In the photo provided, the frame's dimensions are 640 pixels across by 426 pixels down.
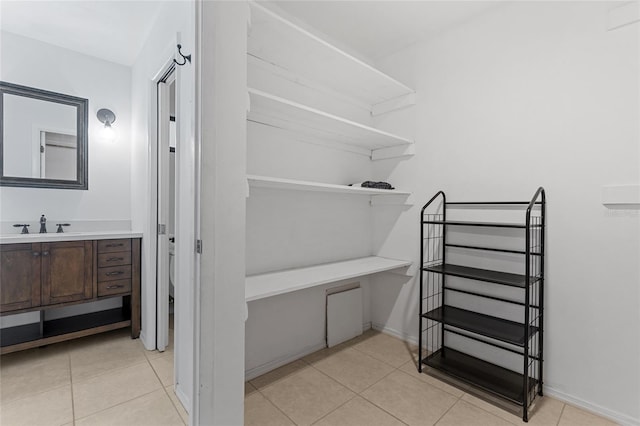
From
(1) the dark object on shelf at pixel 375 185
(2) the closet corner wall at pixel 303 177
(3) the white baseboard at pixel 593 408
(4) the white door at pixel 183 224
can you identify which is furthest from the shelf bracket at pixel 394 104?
(3) the white baseboard at pixel 593 408

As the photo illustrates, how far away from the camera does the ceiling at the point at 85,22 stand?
6.81 ft

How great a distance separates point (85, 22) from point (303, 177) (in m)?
2.06

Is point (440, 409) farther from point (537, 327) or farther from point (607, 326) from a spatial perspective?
point (607, 326)

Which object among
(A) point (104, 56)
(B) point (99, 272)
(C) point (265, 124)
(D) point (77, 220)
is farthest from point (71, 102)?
(C) point (265, 124)

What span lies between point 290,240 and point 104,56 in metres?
2.55

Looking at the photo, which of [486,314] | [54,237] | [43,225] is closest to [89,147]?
[43,225]

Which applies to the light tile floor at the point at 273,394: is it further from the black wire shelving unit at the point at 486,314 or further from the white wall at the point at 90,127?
the white wall at the point at 90,127

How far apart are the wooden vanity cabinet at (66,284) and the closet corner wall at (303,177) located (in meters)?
1.30

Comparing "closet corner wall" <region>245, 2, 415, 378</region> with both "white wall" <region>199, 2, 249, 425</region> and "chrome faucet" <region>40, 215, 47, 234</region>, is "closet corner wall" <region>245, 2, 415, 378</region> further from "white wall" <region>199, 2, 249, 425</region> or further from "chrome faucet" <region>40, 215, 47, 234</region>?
"chrome faucet" <region>40, 215, 47, 234</region>

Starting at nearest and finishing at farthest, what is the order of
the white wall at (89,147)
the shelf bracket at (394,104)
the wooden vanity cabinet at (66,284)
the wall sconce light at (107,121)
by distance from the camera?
→ 1. the wooden vanity cabinet at (66,284)
2. the white wall at (89,147)
3. the shelf bracket at (394,104)
4. the wall sconce light at (107,121)

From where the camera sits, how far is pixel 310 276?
199cm

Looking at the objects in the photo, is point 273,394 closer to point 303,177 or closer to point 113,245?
point 303,177

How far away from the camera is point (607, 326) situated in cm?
164

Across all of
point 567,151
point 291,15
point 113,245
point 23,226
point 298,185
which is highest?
point 291,15
